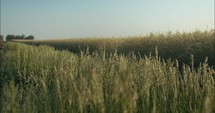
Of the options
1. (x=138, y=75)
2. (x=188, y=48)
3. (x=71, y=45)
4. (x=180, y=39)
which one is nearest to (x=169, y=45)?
(x=180, y=39)

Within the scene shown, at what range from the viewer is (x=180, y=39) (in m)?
7.80

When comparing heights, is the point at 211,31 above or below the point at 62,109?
above

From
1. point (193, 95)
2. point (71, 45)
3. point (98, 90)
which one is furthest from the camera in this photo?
point (71, 45)

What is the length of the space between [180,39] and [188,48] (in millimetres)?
1097

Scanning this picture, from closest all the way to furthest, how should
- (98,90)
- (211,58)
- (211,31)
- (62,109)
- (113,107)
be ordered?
(98,90) → (113,107) → (62,109) → (211,58) → (211,31)

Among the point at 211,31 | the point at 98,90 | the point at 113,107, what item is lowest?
the point at 113,107

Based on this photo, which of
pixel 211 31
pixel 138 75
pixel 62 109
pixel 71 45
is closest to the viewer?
pixel 62 109

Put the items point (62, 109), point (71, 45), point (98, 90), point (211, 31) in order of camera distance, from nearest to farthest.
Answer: point (98, 90) < point (62, 109) < point (211, 31) < point (71, 45)

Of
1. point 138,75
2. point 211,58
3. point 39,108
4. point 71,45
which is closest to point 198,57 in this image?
A: point 211,58

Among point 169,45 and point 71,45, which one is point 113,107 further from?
point 71,45

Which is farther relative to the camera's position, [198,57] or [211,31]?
[211,31]

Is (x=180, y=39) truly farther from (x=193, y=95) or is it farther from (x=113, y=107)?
(x=113, y=107)

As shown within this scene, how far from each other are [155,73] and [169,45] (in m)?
5.29

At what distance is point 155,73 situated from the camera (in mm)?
2570
